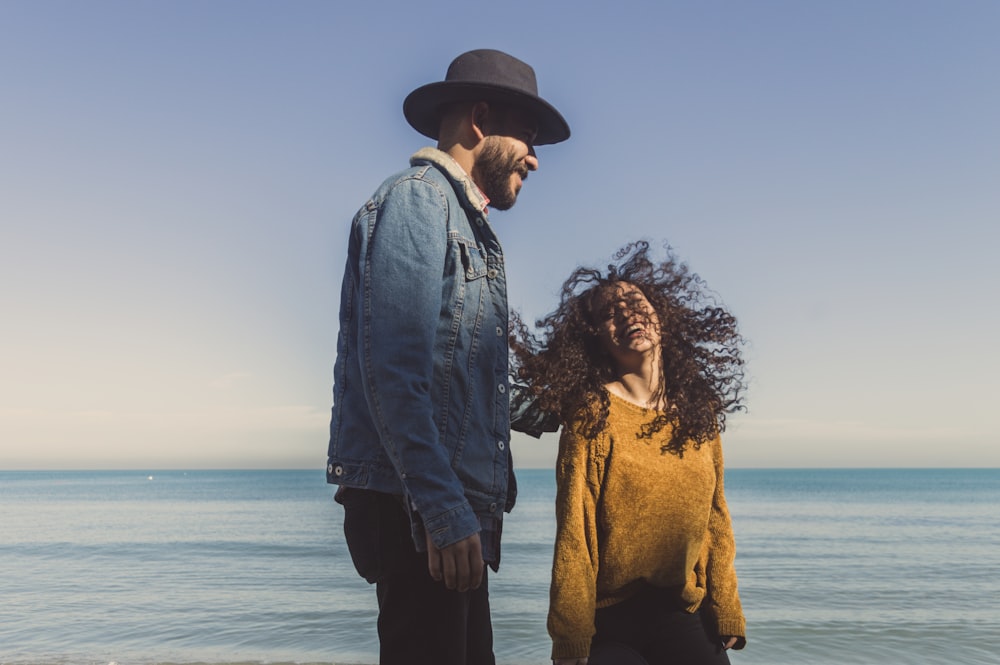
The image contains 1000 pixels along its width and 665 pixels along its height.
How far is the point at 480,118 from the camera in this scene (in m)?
2.24

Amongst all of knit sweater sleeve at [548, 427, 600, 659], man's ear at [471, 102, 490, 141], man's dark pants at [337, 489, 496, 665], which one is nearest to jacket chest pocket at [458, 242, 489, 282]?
man's ear at [471, 102, 490, 141]

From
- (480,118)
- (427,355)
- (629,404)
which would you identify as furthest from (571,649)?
(480,118)

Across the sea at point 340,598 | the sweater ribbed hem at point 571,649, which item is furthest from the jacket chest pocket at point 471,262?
the sea at point 340,598

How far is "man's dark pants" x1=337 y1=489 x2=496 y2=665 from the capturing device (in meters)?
1.87

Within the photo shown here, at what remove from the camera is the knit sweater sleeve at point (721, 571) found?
2.74 m

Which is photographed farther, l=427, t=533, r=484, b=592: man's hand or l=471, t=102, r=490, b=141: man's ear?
l=471, t=102, r=490, b=141: man's ear

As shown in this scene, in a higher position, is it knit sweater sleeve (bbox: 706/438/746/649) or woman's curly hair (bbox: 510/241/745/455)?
woman's curly hair (bbox: 510/241/745/455)

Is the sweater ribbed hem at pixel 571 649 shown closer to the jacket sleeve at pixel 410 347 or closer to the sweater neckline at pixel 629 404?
the sweater neckline at pixel 629 404

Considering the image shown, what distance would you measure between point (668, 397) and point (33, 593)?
1182 centimetres

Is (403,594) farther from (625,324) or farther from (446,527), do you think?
Result: (625,324)

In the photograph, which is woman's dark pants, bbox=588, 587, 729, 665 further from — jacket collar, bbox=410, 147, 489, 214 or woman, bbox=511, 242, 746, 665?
jacket collar, bbox=410, 147, 489, 214

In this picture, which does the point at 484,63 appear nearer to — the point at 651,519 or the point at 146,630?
the point at 651,519

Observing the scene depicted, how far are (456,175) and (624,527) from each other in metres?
1.22

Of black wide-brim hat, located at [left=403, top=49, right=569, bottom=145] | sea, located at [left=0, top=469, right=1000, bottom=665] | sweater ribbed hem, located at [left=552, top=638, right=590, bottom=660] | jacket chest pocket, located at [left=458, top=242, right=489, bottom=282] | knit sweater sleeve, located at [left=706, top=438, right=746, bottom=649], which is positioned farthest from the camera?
sea, located at [left=0, top=469, right=1000, bottom=665]
